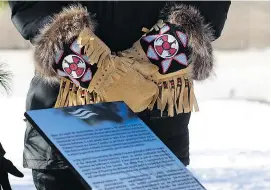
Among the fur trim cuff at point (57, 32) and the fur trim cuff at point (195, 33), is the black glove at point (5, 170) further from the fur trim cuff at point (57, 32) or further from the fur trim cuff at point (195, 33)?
the fur trim cuff at point (195, 33)

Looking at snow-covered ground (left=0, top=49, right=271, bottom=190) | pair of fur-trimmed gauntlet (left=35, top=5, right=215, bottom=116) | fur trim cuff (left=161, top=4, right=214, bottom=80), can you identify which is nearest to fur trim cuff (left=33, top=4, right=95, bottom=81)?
pair of fur-trimmed gauntlet (left=35, top=5, right=215, bottom=116)

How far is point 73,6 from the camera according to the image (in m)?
1.49

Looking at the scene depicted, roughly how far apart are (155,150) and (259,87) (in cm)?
246

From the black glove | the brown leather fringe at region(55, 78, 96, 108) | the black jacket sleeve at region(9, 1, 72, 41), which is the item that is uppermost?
the black jacket sleeve at region(9, 1, 72, 41)

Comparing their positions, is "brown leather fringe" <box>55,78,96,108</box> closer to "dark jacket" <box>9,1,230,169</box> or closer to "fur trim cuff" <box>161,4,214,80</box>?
"dark jacket" <box>9,1,230,169</box>

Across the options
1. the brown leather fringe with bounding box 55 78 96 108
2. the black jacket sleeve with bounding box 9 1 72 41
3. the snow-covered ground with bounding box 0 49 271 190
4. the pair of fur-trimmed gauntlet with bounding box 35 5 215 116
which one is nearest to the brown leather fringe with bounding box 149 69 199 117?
the pair of fur-trimmed gauntlet with bounding box 35 5 215 116

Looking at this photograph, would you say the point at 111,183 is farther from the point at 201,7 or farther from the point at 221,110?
the point at 221,110

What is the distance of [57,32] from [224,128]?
1.69 metres

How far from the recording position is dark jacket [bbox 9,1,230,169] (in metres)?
1.50

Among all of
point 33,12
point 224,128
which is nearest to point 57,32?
point 33,12

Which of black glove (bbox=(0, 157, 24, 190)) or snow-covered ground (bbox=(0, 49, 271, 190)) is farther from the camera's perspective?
snow-covered ground (bbox=(0, 49, 271, 190))

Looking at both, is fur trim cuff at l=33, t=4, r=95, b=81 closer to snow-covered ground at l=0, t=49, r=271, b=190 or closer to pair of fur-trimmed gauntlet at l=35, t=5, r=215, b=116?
pair of fur-trimmed gauntlet at l=35, t=5, r=215, b=116

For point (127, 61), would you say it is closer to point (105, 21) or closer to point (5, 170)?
point (105, 21)

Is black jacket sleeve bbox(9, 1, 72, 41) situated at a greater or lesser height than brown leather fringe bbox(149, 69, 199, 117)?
greater
